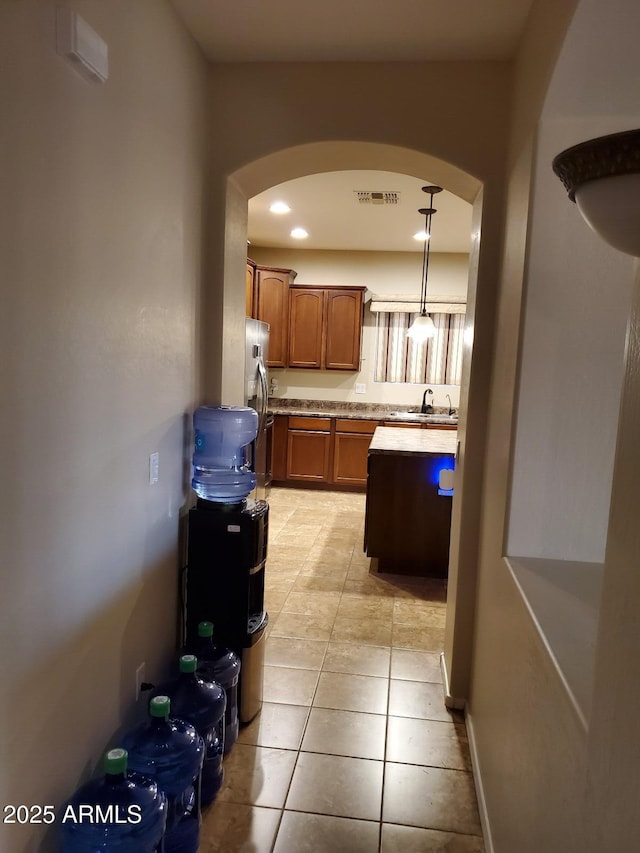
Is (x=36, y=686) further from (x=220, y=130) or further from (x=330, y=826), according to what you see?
(x=220, y=130)

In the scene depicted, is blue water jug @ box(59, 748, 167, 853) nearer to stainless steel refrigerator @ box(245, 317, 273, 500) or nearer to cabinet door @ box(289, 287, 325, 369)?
stainless steel refrigerator @ box(245, 317, 273, 500)

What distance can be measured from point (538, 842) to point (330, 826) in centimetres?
93

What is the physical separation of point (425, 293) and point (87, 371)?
18.7 feet

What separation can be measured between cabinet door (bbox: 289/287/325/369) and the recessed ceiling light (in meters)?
1.67

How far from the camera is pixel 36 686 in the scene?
1.54m

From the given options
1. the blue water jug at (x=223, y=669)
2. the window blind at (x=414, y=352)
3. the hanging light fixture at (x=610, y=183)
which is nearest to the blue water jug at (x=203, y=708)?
the blue water jug at (x=223, y=669)

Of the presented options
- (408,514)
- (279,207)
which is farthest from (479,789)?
(279,207)

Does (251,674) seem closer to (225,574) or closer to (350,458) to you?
(225,574)

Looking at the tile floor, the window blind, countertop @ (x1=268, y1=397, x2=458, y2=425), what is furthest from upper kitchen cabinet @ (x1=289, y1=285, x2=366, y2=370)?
the tile floor

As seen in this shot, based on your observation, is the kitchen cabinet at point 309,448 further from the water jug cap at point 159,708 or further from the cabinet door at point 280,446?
the water jug cap at point 159,708

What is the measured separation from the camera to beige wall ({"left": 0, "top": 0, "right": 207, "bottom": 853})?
4.65ft

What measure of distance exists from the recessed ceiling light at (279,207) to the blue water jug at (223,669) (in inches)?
151

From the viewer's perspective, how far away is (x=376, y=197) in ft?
15.7

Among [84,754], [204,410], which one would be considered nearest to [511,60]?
[204,410]
